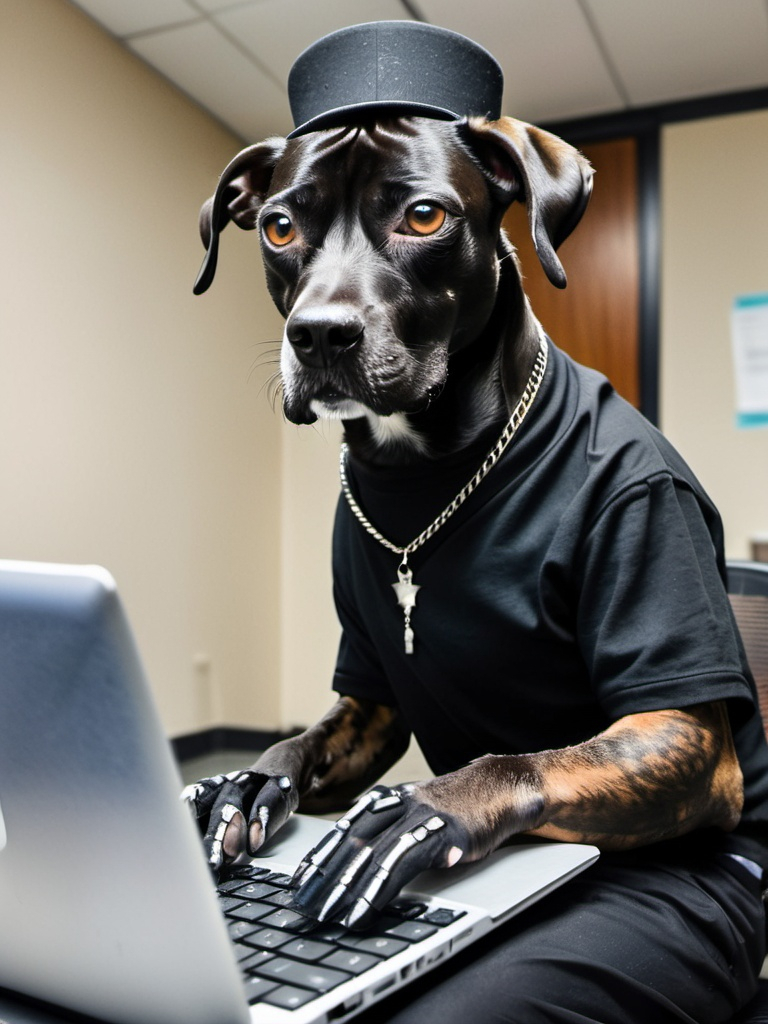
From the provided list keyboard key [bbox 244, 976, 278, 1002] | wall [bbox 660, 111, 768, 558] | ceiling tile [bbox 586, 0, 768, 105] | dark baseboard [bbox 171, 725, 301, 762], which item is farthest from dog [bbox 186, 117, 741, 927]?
wall [bbox 660, 111, 768, 558]

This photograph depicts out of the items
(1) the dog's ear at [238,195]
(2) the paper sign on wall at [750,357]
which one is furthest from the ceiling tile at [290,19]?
(1) the dog's ear at [238,195]

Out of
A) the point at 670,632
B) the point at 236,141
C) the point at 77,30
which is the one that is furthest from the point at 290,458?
the point at 670,632

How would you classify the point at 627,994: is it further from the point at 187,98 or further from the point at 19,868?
the point at 187,98

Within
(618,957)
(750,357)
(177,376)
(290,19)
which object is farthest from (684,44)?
(618,957)

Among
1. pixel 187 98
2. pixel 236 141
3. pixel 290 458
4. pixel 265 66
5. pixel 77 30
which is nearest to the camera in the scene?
pixel 77 30

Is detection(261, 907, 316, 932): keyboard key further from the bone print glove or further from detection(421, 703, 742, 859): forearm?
detection(421, 703, 742, 859): forearm

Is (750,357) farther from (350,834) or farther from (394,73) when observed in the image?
(350,834)

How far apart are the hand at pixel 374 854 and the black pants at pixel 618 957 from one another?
7 cm

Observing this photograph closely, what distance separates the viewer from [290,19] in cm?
304

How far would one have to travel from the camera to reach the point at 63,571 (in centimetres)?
41

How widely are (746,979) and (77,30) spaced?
3.15 metres

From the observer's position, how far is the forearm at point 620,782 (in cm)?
71

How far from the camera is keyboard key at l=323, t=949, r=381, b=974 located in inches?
19.9

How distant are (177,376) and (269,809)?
287cm
